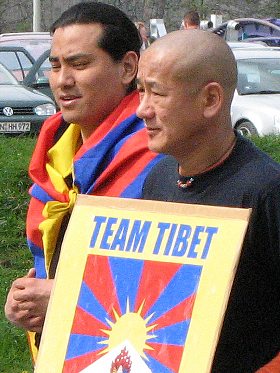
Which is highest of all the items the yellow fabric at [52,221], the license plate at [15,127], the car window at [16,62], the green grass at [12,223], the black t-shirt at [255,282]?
the black t-shirt at [255,282]

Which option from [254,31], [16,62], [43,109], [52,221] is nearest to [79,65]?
[52,221]

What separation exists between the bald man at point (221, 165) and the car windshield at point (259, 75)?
1122 cm

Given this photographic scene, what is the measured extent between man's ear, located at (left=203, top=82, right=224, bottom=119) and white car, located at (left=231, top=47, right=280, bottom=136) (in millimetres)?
9966

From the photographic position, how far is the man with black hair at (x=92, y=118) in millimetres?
3141

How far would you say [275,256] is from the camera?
243cm

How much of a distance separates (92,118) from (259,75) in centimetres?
1105

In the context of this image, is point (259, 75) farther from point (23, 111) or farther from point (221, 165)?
point (221, 165)

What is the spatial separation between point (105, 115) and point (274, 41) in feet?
69.3

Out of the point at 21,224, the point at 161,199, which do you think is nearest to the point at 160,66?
the point at 161,199

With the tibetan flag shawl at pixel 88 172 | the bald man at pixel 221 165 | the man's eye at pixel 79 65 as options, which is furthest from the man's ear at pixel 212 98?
the man's eye at pixel 79 65

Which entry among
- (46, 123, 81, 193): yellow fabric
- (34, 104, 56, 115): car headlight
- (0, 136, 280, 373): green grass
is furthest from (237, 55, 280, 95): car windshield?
(46, 123, 81, 193): yellow fabric

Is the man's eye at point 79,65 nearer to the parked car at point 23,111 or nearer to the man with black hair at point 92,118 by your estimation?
the man with black hair at point 92,118

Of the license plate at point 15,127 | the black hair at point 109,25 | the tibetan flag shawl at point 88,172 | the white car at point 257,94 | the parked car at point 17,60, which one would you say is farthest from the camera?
the parked car at point 17,60

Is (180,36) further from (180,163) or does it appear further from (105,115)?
(105,115)
